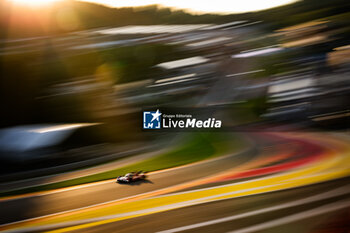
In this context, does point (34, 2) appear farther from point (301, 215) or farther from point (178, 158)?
point (301, 215)

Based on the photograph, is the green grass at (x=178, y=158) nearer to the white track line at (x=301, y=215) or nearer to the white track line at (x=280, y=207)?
the white track line at (x=280, y=207)

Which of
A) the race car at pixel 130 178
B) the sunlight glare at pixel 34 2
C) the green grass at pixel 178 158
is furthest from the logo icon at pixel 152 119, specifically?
the sunlight glare at pixel 34 2

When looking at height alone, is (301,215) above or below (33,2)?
below

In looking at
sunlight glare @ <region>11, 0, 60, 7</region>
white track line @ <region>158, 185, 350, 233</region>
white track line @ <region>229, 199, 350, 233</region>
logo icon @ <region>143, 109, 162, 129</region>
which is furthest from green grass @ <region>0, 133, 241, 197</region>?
sunlight glare @ <region>11, 0, 60, 7</region>

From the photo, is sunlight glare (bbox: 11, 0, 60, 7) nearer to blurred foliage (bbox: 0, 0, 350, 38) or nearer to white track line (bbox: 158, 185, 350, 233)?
blurred foliage (bbox: 0, 0, 350, 38)

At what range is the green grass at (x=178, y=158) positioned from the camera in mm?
5617

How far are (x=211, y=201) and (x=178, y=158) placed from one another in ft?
7.45

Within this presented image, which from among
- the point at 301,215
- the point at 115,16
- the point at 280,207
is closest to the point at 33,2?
the point at 115,16

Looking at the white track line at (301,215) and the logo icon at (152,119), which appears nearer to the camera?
the white track line at (301,215)

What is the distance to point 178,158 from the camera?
267 inches

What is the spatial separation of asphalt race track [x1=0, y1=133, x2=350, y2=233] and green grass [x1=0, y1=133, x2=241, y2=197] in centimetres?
26

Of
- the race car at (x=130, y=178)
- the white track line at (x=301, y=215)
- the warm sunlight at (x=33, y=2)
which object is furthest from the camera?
the warm sunlight at (x=33, y=2)

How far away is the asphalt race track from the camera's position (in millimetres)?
3896

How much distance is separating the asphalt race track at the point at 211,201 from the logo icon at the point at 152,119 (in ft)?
4.92
